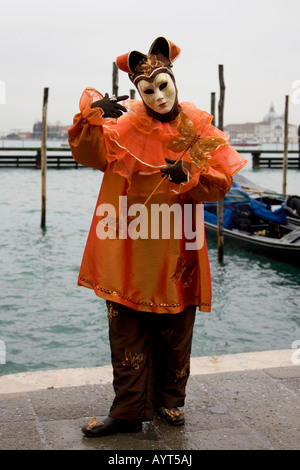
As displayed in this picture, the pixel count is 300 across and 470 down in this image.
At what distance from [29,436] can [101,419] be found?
0.28 metres

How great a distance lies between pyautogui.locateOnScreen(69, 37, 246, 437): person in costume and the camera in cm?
240

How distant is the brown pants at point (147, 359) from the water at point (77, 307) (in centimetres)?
332

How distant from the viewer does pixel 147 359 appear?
2.54 m

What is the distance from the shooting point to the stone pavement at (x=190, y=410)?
7.79ft

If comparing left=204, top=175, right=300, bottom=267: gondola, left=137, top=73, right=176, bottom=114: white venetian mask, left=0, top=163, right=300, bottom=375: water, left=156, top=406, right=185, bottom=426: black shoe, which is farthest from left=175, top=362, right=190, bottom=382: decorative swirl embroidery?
left=204, top=175, right=300, bottom=267: gondola

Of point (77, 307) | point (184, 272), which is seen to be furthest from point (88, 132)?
point (77, 307)

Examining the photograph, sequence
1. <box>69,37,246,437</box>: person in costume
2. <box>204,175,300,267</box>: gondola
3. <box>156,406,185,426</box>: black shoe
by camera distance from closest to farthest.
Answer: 1. <box>69,37,246,437</box>: person in costume
2. <box>156,406,185,426</box>: black shoe
3. <box>204,175,300,267</box>: gondola

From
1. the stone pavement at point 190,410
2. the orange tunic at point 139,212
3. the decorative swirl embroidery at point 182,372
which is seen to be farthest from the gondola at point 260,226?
the orange tunic at point 139,212

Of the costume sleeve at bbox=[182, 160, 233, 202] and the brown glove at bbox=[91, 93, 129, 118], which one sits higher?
the brown glove at bbox=[91, 93, 129, 118]

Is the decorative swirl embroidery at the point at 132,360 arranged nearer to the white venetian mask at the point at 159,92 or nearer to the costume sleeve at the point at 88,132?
the costume sleeve at the point at 88,132

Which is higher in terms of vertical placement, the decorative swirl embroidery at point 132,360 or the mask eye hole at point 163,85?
the mask eye hole at point 163,85

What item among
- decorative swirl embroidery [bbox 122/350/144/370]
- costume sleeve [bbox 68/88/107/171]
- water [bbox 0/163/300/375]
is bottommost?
water [bbox 0/163/300/375]

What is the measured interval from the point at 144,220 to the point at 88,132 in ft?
1.31

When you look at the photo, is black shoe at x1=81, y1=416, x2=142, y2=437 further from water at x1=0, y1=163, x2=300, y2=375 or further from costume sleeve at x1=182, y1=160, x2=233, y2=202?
water at x1=0, y1=163, x2=300, y2=375
